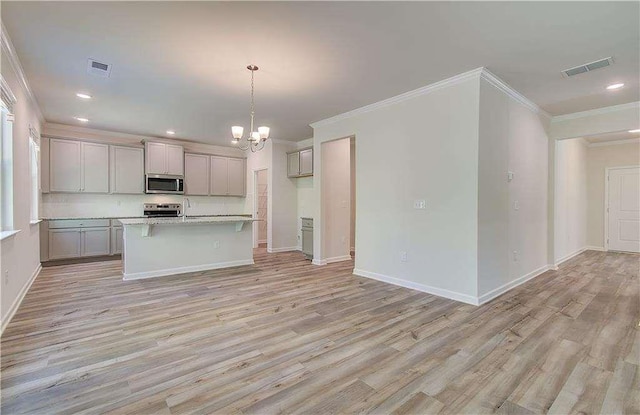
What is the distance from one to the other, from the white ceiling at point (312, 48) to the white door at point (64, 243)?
2421mm

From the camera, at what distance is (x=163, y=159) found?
687 cm

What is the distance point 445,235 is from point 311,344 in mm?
2255

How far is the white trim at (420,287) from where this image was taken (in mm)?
3611

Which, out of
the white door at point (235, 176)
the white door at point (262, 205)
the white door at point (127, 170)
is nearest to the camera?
the white door at point (127, 170)

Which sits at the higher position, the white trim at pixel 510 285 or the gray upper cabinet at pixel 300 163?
the gray upper cabinet at pixel 300 163

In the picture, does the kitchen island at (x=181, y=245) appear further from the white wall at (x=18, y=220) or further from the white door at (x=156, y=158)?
the white door at (x=156, y=158)

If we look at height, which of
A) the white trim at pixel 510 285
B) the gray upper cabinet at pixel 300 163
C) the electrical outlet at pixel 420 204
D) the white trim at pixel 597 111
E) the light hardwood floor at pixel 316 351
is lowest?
the light hardwood floor at pixel 316 351

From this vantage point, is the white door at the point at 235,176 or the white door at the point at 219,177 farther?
the white door at the point at 235,176

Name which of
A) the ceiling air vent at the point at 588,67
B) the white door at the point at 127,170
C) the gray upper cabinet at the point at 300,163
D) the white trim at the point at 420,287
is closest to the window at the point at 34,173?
the white door at the point at 127,170

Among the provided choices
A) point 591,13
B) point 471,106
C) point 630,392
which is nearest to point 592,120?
point 471,106

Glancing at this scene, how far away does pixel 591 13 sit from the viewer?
240cm

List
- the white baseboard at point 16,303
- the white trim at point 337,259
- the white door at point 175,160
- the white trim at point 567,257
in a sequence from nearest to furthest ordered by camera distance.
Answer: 1. the white baseboard at point 16,303
2. the white trim at point 567,257
3. the white trim at point 337,259
4. the white door at point 175,160

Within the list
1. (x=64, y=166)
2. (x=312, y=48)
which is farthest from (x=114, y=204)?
(x=312, y=48)

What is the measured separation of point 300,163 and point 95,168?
169 inches
